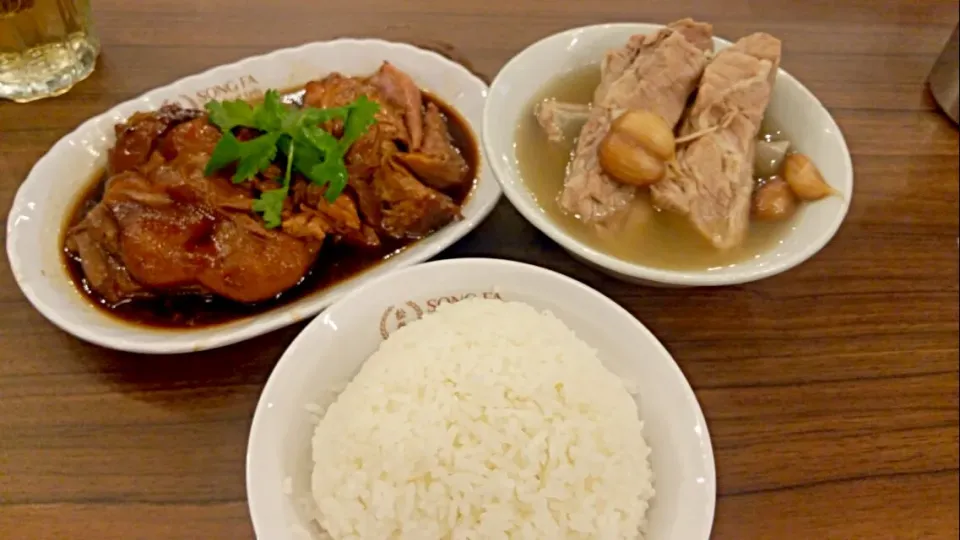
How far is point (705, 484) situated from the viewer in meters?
1.38

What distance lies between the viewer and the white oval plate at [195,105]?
1.74 m

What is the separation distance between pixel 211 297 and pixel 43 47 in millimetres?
1110

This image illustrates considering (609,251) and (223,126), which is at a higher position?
(223,126)

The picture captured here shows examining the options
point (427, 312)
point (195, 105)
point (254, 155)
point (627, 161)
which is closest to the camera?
point (427, 312)

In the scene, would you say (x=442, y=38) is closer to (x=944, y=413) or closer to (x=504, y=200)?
(x=504, y=200)

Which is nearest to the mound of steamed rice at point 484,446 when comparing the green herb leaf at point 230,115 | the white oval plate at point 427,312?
the white oval plate at point 427,312

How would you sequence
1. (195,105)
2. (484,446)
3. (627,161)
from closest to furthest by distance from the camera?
1. (484,446)
2. (627,161)
3. (195,105)

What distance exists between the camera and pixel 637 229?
188 centimetres

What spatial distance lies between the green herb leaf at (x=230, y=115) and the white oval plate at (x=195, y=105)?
1.17 ft

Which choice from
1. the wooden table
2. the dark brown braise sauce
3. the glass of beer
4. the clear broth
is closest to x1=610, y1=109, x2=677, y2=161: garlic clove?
the clear broth

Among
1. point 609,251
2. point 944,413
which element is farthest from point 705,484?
point 944,413

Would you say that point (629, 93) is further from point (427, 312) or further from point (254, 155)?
point (254, 155)

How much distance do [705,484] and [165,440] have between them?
1.18 meters

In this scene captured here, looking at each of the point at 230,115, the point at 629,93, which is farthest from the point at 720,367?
the point at 230,115
